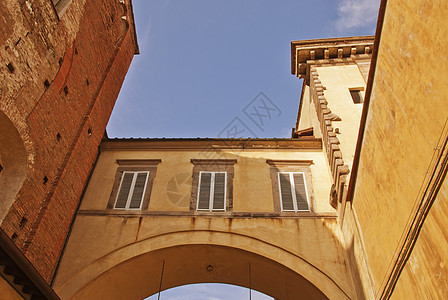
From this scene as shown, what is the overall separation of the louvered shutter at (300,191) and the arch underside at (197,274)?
1861mm

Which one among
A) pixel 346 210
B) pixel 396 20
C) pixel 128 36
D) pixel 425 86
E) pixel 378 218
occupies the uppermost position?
pixel 128 36

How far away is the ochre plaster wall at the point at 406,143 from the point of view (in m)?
4.96

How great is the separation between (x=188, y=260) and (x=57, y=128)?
15.1 ft

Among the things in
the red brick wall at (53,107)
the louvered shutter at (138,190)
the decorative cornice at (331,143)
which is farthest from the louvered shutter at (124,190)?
the decorative cornice at (331,143)

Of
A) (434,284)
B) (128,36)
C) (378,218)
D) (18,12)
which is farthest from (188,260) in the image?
(128,36)

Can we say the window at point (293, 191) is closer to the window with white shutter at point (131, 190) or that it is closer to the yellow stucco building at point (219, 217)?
the yellow stucco building at point (219, 217)

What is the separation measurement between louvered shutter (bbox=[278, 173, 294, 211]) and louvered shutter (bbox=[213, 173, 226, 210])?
5.26 feet

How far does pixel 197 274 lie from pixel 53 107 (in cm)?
560

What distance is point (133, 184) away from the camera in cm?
1068

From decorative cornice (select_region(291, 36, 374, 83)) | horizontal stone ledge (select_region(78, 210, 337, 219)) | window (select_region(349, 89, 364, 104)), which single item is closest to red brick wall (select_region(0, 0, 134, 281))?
horizontal stone ledge (select_region(78, 210, 337, 219))

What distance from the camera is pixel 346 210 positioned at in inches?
352

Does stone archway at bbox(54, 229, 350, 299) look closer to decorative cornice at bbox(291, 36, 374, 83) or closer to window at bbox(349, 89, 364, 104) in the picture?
window at bbox(349, 89, 364, 104)

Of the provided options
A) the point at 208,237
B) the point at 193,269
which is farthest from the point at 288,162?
the point at 193,269

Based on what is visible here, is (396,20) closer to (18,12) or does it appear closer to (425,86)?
(425,86)
